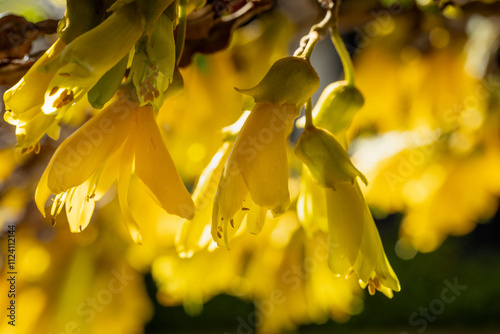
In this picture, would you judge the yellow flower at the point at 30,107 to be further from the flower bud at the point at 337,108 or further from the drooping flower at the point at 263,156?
the flower bud at the point at 337,108

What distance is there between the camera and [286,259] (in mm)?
799

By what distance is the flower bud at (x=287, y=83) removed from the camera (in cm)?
36

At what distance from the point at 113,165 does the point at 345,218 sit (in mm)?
159

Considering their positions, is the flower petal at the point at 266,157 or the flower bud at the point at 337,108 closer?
the flower petal at the point at 266,157

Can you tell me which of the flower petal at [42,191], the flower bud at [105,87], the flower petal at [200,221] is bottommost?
the flower petal at [200,221]

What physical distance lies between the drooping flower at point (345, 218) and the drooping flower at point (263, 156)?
31 millimetres

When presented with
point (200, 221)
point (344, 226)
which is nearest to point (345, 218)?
point (344, 226)

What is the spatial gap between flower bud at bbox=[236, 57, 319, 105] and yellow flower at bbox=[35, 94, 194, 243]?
0.07m

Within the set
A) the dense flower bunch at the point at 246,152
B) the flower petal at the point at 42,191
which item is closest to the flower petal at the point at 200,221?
the dense flower bunch at the point at 246,152

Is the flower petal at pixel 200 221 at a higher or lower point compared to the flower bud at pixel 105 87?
lower

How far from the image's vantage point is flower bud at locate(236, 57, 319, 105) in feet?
1.17

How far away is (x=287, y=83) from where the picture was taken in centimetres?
36

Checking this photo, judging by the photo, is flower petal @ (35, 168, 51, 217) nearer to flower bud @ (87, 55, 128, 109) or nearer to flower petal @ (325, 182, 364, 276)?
flower bud @ (87, 55, 128, 109)

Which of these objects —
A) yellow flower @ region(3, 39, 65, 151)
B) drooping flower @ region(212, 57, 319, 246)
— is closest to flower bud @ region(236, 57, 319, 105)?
drooping flower @ region(212, 57, 319, 246)
